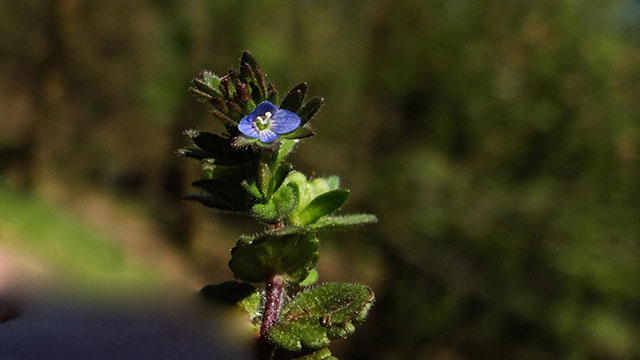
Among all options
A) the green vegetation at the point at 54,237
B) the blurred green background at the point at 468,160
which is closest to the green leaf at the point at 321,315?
the blurred green background at the point at 468,160

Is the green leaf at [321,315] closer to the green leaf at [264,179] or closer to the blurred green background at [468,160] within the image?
the green leaf at [264,179]

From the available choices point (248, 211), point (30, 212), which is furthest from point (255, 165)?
point (30, 212)

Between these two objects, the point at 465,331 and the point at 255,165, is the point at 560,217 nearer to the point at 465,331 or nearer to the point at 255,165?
the point at 465,331

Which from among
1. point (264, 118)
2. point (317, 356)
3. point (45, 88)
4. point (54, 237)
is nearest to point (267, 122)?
point (264, 118)

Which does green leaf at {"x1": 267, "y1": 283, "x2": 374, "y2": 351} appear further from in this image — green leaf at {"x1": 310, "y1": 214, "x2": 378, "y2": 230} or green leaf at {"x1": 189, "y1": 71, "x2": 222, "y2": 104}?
green leaf at {"x1": 189, "y1": 71, "x2": 222, "y2": 104}

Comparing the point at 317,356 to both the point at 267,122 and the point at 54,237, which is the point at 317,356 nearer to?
the point at 267,122
